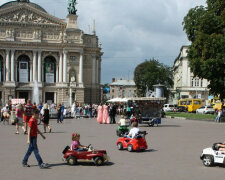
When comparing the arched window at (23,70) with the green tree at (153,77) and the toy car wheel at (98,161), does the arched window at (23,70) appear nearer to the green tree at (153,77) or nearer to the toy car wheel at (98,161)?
the green tree at (153,77)

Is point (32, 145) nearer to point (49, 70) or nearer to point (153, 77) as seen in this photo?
point (49, 70)

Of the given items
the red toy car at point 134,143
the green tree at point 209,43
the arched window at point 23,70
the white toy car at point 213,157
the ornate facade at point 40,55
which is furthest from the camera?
the arched window at point 23,70

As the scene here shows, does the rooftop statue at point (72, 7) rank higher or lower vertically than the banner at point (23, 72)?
higher

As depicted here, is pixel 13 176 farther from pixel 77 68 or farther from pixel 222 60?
pixel 77 68

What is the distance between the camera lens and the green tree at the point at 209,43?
127ft

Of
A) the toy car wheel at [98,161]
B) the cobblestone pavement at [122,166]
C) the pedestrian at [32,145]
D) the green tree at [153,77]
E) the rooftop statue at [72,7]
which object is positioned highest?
the rooftop statue at [72,7]

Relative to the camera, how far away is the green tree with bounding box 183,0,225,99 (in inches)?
1518

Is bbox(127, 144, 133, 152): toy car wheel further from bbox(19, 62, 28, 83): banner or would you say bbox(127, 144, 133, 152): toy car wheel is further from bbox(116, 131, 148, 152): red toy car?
bbox(19, 62, 28, 83): banner

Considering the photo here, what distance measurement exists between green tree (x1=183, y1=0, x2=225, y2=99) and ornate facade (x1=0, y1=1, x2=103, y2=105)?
3782 centimetres

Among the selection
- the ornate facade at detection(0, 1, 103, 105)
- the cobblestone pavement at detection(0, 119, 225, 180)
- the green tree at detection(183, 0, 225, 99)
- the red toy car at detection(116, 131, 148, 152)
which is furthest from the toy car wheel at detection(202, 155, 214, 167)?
the ornate facade at detection(0, 1, 103, 105)

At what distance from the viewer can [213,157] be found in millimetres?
12422

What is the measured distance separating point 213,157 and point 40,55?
67.4 meters

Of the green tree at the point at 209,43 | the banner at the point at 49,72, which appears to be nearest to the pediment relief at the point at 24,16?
the banner at the point at 49,72

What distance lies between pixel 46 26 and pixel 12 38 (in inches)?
273
